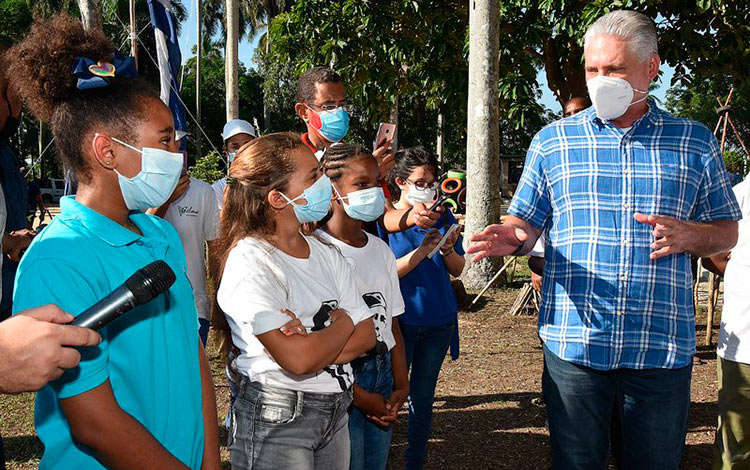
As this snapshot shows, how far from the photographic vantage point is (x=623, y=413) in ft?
8.86

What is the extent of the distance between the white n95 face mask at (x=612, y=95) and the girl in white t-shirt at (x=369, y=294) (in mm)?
1076

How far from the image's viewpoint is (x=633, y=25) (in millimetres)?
2617

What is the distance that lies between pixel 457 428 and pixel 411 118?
99.4 ft

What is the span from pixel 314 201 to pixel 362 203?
20.7 inches

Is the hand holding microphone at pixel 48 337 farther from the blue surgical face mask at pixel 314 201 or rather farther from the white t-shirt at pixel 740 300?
the white t-shirt at pixel 740 300

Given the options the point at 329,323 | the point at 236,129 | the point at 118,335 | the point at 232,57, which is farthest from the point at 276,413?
the point at 232,57

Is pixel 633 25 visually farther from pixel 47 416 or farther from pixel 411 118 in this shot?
pixel 411 118

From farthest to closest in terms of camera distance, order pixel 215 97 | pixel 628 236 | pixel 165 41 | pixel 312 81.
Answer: pixel 215 97 < pixel 165 41 < pixel 312 81 < pixel 628 236

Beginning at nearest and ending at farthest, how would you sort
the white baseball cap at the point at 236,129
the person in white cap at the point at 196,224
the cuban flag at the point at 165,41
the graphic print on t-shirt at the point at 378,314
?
1. the graphic print on t-shirt at the point at 378,314
2. the person in white cap at the point at 196,224
3. the white baseball cap at the point at 236,129
4. the cuban flag at the point at 165,41

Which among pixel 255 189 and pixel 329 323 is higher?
pixel 255 189

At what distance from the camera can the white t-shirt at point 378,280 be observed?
307 centimetres

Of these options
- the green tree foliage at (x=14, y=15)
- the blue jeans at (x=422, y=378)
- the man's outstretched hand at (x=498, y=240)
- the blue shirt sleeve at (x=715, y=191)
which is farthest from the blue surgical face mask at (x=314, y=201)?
the green tree foliage at (x=14, y=15)

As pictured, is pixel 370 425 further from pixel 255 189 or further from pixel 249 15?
pixel 249 15

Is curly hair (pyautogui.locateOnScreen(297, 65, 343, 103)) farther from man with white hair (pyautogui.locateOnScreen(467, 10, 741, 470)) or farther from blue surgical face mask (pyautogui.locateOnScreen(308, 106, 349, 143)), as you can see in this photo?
man with white hair (pyautogui.locateOnScreen(467, 10, 741, 470))
